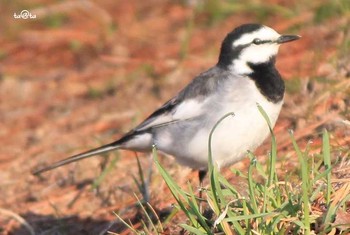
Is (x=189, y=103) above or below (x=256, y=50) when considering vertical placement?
below

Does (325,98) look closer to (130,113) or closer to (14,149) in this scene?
(130,113)

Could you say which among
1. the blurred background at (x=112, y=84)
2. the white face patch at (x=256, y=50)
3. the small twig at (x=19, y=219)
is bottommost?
the small twig at (x=19, y=219)

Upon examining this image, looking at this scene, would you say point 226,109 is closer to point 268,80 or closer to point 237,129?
point 237,129

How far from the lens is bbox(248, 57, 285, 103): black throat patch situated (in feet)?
18.1

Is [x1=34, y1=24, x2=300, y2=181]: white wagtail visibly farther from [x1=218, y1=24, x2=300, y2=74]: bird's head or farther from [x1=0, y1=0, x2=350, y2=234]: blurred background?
[x1=0, y1=0, x2=350, y2=234]: blurred background

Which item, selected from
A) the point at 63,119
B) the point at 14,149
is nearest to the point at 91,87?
the point at 63,119

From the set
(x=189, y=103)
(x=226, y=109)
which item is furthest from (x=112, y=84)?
(x=226, y=109)

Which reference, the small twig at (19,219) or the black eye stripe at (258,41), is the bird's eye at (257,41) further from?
the small twig at (19,219)

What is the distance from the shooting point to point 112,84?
9.03 meters

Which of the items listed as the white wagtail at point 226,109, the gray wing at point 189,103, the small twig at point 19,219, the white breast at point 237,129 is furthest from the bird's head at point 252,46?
the small twig at point 19,219

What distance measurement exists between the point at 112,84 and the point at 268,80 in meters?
3.60

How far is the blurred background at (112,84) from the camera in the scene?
6.46 metres

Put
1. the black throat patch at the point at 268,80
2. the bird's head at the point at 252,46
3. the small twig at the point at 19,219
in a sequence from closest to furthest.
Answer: the black throat patch at the point at 268,80
the bird's head at the point at 252,46
the small twig at the point at 19,219

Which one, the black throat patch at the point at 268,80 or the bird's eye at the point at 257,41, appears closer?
the black throat patch at the point at 268,80
